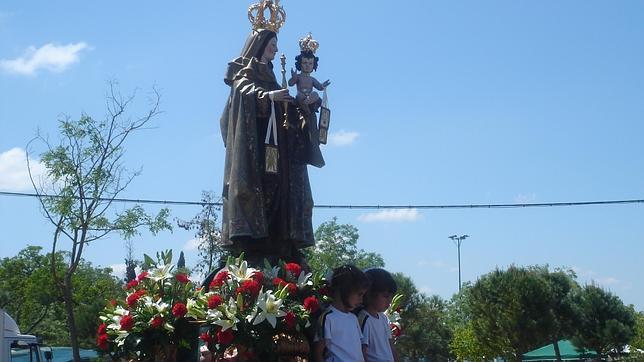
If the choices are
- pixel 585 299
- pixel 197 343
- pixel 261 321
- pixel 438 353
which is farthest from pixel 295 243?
pixel 438 353

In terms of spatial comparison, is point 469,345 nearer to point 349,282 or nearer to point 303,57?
point 303,57

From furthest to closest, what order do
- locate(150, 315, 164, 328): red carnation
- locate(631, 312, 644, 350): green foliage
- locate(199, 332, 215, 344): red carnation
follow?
locate(631, 312, 644, 350): green foliage → locate(150, 315, 164, 328): red carnation → locate(199, 332, 215, 344): red carnation

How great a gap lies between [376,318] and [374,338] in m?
0.17

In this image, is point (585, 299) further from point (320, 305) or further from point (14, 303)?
point (320, 305)

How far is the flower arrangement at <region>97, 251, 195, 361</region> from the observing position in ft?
21.8

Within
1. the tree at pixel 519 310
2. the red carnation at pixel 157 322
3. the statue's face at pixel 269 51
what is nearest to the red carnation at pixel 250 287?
the red carnation at pixel 157 322

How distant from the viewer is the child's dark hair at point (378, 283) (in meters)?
6.48

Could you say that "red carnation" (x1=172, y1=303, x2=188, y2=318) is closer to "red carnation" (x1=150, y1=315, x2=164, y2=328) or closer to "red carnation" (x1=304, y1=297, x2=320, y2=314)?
"red carnation" (x1=150, y1=315, x2=164, y2=328)

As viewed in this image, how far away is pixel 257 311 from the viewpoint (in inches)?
235

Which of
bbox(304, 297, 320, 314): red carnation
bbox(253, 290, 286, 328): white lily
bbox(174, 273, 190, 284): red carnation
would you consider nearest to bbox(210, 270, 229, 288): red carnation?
bbox(253, 290, 286, 328): white lily

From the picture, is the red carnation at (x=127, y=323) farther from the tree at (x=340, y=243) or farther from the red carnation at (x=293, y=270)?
the tree at (x=340, y=243)

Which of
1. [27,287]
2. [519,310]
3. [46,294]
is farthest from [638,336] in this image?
[27,287]

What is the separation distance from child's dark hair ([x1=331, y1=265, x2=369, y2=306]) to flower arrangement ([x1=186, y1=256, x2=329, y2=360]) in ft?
0.78

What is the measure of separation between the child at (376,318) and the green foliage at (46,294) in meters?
21.8
